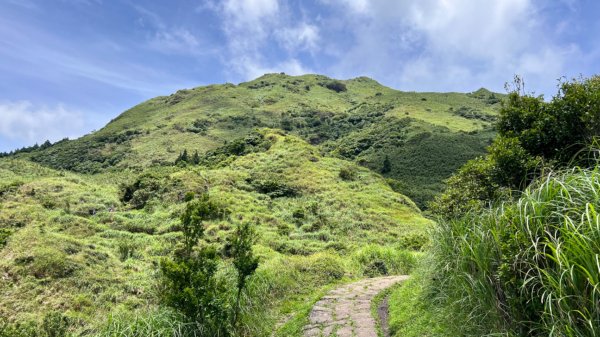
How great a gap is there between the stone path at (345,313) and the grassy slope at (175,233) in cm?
58

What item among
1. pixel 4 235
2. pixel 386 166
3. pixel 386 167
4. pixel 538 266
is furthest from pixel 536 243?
pixel 386 166

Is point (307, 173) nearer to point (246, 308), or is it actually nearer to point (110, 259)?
point (110, 259)

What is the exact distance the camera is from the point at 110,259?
48.9 feet

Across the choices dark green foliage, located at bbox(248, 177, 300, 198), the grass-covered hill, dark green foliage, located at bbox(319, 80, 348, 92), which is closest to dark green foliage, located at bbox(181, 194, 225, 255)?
dark green foliage, located at bbox(248, 177, 300, 198)

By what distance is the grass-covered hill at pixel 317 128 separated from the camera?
67.8 metres

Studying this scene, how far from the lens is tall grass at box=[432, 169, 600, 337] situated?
3381 mm

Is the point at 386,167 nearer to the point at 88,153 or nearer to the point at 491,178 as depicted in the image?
the point at 88,153

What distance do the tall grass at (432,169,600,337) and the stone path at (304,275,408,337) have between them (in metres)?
2.18

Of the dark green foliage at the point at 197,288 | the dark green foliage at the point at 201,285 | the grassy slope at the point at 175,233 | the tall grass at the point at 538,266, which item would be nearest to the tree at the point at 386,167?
the grassy slope at the point at 175,233

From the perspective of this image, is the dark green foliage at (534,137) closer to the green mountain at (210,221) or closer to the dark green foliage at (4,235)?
the green mountain at (210,221)

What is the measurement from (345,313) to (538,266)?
491 centimetres

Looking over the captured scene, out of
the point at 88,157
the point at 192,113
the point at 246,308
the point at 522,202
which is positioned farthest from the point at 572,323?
the point at 192,113

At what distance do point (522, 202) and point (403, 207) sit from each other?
2802cm

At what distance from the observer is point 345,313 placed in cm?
834
